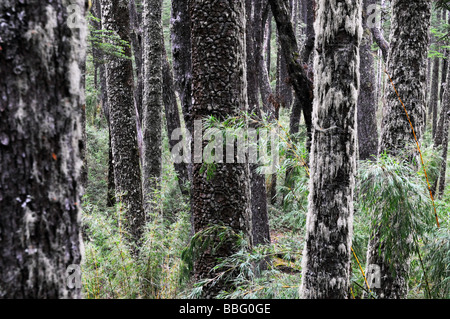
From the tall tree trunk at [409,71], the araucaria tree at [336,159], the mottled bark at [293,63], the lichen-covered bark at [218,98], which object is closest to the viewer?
the araucaria tree at [336,159]

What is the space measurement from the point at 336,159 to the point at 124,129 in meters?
4.74

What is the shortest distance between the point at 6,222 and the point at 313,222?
65.4 inches

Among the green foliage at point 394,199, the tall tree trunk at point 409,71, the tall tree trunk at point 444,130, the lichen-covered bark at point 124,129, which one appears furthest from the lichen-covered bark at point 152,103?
the tall tree trunk at point 444,130

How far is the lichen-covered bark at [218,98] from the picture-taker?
3.39m

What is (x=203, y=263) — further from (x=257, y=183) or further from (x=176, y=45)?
(x=257, y=183)

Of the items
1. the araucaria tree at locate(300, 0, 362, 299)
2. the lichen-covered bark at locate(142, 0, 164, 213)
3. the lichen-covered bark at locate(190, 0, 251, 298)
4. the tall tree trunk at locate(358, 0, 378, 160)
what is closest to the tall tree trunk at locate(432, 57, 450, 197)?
the tall tree trunk at locate(358, 0, 378, 160)

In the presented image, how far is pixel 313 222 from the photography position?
2184 mm

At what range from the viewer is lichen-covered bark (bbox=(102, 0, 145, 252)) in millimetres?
6109

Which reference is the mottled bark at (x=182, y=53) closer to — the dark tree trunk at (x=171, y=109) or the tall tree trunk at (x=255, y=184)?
the tall tree trunk at (x=255, y=184)

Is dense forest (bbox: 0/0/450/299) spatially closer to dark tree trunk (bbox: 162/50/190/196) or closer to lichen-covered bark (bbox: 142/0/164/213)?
lichen-covered bark (bbox: 142/0/164/213)

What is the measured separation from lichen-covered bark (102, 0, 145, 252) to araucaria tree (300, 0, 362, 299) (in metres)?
4.52

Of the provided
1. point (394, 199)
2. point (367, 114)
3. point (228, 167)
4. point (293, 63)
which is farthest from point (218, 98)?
point (367, 114)

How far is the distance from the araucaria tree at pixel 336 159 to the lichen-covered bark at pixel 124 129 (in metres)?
4.52

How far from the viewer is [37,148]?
1.38 meters
